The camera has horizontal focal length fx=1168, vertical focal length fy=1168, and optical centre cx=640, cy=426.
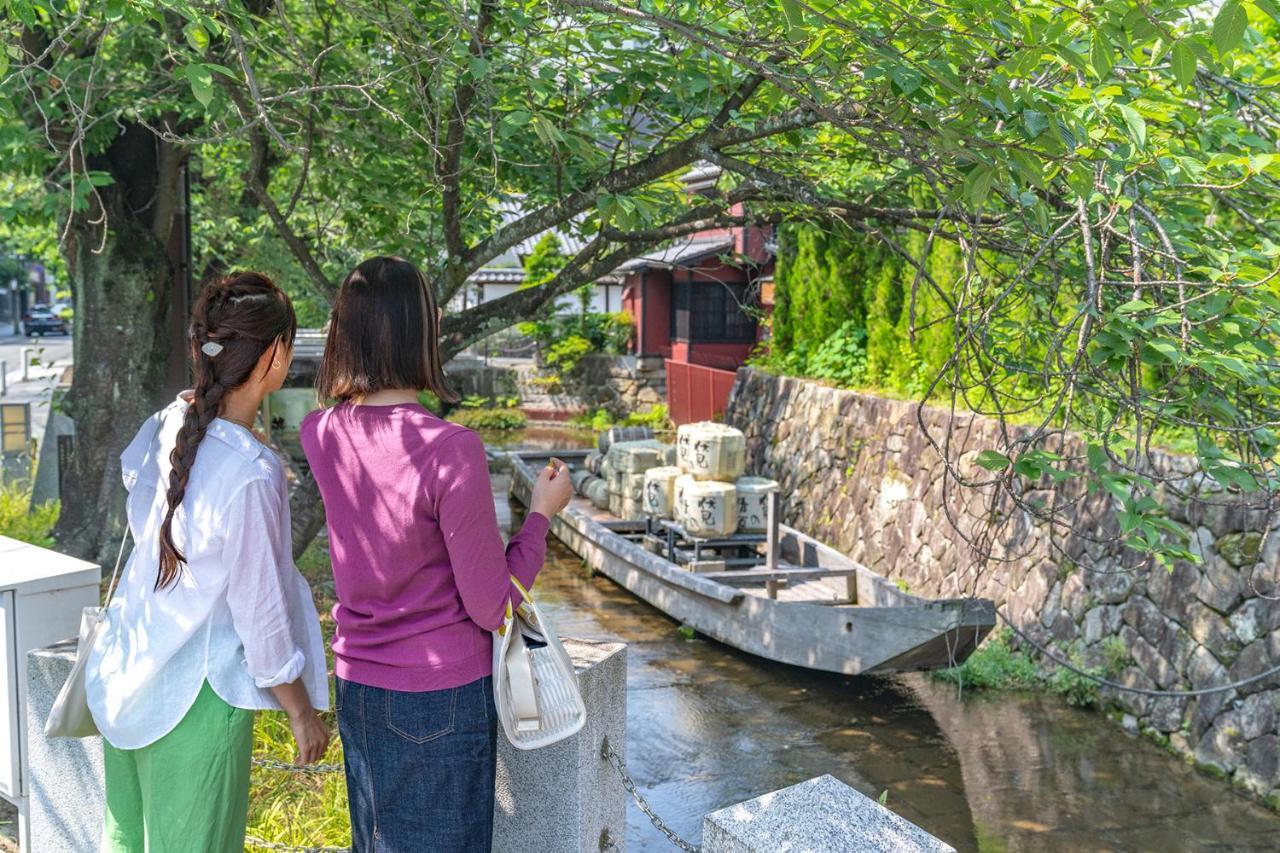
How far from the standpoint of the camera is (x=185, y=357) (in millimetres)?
8211

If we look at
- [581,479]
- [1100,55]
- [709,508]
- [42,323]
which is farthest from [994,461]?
[42,323]

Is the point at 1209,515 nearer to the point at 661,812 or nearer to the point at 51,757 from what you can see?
the point at 661,812

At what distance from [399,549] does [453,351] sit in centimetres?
392

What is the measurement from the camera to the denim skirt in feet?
8.21

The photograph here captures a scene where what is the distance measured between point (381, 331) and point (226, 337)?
39 cm

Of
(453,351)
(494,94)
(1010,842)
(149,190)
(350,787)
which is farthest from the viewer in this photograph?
(149,190)

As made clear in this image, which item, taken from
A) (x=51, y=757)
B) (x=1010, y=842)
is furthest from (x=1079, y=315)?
(x=1010, y=842)

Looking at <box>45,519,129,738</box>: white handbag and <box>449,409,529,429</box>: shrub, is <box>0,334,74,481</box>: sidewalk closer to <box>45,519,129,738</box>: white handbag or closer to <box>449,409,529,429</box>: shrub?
<box>449,409,529,429</box>: shrub

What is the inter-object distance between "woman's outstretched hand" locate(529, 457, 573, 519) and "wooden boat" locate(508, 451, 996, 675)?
552cm

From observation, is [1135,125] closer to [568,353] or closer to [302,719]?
[302,719]

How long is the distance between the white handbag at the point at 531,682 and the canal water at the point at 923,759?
4303mm

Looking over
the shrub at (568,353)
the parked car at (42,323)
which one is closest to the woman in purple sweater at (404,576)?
the shrub at (568,353)

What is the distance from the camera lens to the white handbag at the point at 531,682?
2516 mm

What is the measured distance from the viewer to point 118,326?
787 cm
